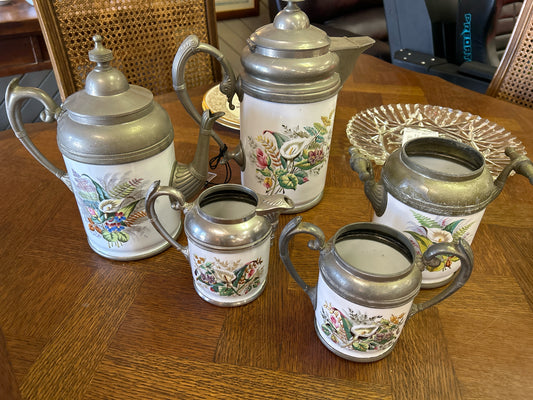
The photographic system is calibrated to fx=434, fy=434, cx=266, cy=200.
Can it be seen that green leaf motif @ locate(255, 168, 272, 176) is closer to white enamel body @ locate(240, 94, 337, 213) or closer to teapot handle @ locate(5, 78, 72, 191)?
white enamel body @ locate(240, 94, 337, 213)

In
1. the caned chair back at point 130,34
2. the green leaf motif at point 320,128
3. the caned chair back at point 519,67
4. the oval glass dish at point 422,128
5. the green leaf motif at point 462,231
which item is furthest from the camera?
the caned chair back at point 519,67

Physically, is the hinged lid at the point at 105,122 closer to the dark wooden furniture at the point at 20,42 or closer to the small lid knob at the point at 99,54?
the small lid knob at the point at 99,54

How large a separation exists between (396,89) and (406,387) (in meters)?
0.78

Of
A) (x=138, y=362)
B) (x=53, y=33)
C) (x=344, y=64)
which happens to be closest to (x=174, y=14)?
(x=53, y=33)

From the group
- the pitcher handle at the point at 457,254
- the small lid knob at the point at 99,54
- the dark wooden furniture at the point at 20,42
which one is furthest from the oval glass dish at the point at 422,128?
the dark wooden furniture at the point at 20,42

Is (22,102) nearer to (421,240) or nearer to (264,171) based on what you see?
(264,171)

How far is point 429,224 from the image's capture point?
52 centimetres

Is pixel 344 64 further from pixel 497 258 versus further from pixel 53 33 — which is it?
pixel 53 33

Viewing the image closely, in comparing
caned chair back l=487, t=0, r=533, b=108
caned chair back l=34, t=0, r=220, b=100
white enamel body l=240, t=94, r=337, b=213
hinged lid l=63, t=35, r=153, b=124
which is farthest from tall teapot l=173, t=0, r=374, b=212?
caned chair back l=487, t=0, r=533, b=108

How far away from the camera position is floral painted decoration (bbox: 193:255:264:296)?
0.50 meters

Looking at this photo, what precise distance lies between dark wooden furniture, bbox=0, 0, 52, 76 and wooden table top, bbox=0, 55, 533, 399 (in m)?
1.19

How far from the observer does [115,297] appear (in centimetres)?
55

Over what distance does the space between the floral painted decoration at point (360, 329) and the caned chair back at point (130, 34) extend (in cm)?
82

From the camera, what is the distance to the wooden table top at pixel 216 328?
448 millimetres
